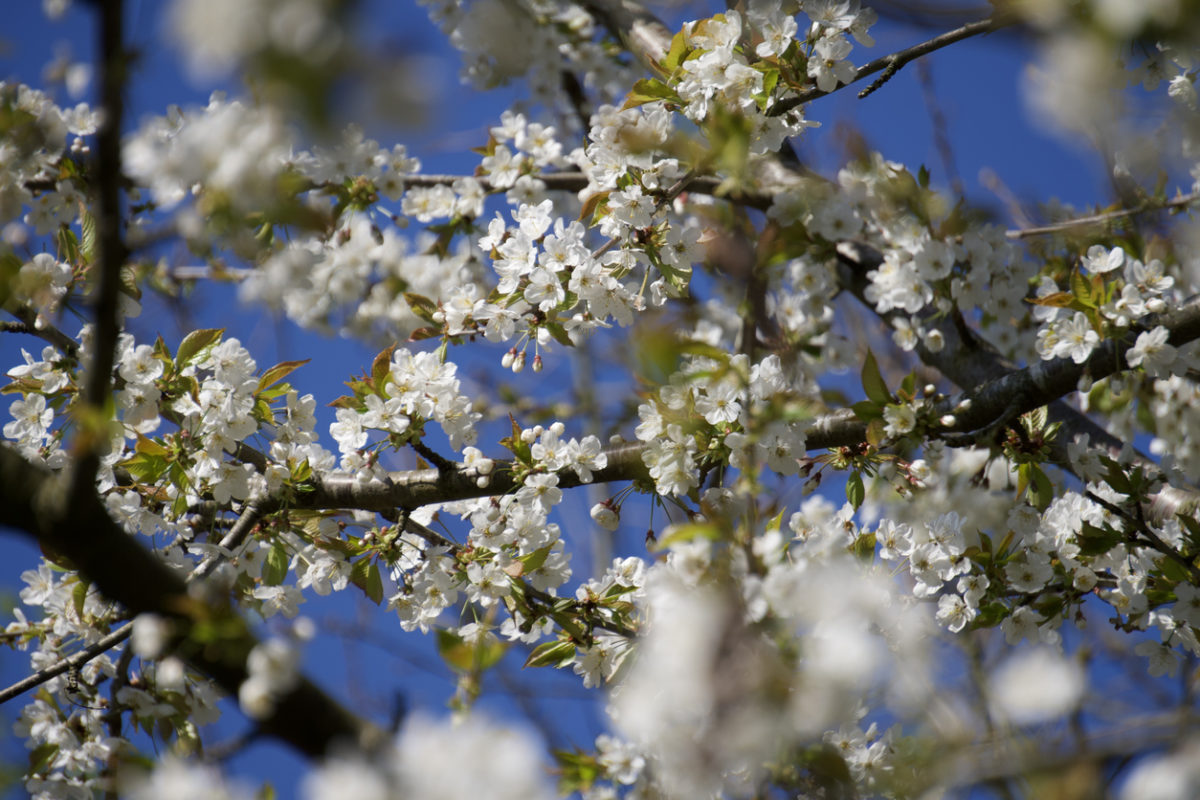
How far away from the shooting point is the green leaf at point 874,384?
1.74 m

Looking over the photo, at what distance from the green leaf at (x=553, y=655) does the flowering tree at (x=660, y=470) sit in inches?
0.5

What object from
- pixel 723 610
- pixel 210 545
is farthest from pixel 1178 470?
pixel 210 545

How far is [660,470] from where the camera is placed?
1.86 metres

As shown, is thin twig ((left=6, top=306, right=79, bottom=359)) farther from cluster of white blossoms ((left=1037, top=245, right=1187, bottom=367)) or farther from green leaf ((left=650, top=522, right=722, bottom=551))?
cluster of white blossoms ((left=1037, top=245, right=1187, bottom=367))

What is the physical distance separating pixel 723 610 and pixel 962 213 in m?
1.50

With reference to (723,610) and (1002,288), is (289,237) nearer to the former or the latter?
(723,610)

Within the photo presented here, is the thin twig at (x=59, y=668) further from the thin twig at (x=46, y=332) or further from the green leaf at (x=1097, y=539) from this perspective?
the green leaf at (x=1097, y=539)

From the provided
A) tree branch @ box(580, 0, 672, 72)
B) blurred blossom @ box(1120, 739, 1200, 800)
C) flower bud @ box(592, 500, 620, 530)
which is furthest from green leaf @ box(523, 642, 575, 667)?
tree branch @ box(580, 0, 672, 72)

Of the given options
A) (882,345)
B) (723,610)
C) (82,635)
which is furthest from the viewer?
(882,345)

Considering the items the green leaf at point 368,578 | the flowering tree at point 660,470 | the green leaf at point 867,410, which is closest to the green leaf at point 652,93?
the flowering tree at point 660,470

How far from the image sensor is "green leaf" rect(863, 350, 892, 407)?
5.72 feet

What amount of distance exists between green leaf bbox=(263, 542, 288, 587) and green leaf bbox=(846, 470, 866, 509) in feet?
4.44

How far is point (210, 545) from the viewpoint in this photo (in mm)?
1896

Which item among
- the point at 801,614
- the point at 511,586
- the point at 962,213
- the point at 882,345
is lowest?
the point at 882,345
